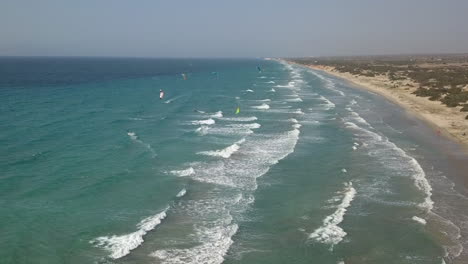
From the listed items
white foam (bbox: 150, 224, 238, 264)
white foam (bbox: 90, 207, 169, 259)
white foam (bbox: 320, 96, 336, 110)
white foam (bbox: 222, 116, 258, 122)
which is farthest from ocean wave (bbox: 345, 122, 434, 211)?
white foam (bbox: 320, 96, 336, 110)

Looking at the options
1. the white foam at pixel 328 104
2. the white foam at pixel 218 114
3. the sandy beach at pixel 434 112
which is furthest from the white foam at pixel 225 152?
the white foam at pixel 328 104

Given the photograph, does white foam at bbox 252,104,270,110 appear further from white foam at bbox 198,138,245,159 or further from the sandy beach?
white foam at bbox 198,138,245,159

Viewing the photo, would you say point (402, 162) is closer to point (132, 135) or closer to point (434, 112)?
point (132, 135)

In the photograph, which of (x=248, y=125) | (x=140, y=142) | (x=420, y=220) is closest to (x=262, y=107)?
(x=248, y=125)

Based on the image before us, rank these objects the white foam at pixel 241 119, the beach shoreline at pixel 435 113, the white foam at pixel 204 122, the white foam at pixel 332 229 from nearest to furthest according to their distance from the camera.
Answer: the white foam at pixel 332 229 < the beach shoreline at pixel 435 113 < the white foam at pixel 204 122 < the white foam at pixel 241 119

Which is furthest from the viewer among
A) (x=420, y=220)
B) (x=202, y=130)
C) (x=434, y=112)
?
(x=434, y=112)

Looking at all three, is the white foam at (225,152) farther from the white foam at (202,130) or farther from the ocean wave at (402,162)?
the ocean wave at (402,162)
